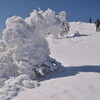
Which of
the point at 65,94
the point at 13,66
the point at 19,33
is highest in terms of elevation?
the point at 19,33

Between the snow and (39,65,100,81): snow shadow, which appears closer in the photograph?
the snow

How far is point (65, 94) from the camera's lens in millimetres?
6980

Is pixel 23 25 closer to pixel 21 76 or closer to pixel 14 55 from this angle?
pixel 14 55

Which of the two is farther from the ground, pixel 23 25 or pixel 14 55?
pixel 23 25

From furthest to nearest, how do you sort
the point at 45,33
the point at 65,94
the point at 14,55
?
the point at 45,33 < the point at 14,55 < the point at 65,94

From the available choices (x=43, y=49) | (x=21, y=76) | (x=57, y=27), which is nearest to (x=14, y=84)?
(x=21, y=76)

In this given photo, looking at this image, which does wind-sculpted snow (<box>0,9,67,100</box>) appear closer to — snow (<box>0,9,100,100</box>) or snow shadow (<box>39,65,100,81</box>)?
snow (<box>0,9,100,100</box>)

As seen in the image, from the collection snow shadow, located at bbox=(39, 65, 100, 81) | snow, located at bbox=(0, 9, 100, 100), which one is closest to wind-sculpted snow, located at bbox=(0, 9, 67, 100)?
snow, located at bbox=(0, 9, 100, 100)

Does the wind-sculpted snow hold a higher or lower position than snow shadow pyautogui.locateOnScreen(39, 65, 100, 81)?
higher

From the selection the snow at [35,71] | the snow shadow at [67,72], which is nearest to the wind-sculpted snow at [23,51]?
the snow at [35,71]

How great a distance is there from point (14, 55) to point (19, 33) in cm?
85

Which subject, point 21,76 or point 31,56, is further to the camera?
point 31,56

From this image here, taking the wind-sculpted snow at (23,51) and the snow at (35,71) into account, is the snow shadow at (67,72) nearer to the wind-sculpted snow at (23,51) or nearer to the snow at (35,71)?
the snow at (35,71)

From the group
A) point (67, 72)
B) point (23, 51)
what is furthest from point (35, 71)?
point (67, 72)
